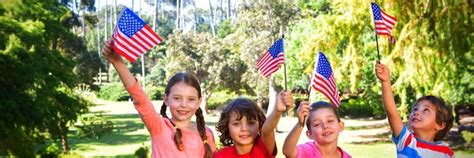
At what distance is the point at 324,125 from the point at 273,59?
682 mm

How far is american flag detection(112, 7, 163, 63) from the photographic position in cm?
276

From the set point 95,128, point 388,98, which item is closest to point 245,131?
point 388,98

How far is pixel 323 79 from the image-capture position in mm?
3195

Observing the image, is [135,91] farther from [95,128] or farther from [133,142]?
[95,128]

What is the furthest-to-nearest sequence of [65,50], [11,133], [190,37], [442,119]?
[190,37] < [65,50] < [11,133] < [442,119]

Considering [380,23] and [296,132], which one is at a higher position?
[380,23]

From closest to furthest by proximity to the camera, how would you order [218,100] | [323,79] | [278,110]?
1. [278,110]
2. [323,79]
3. [218,100]

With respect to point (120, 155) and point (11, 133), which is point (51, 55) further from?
point (120, 155)

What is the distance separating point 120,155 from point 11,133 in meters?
7.62

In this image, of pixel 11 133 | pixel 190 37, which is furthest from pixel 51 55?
pixel 190 37

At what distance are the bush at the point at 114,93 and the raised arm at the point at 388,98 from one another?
42.4 meters

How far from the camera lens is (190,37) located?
1171 inches

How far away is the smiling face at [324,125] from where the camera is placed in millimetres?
2781

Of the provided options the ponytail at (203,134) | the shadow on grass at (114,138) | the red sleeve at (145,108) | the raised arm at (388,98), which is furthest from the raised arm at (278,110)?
the shadow on grass at (114,138)
